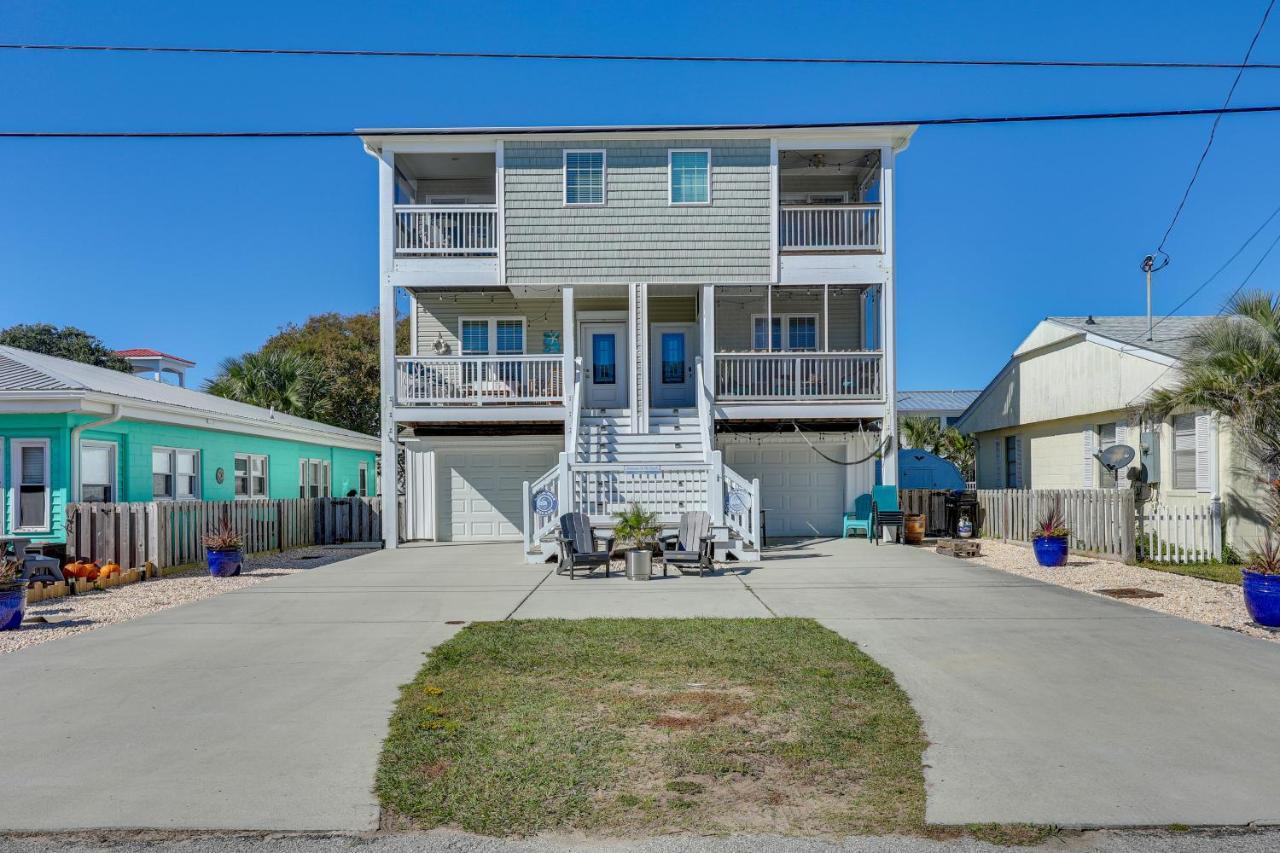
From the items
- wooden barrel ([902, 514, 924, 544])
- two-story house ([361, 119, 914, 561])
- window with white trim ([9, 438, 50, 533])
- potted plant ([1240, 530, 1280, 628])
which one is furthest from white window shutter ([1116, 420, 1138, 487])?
window with white trim ([9, 438, 50, 533])

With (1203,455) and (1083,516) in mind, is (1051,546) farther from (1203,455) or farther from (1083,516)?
(1203,455)

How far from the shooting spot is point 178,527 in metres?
14.7

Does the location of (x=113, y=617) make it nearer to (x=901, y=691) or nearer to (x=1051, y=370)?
(x=901, y=691)

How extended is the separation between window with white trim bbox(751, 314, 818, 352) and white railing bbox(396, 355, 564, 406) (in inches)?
200

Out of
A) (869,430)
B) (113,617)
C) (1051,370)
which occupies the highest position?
(1051,370)

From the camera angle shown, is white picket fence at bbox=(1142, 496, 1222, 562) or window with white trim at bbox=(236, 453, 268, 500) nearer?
white picket fence at bbox=(1142, 496, 1222, 562)

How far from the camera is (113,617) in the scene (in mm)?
10070

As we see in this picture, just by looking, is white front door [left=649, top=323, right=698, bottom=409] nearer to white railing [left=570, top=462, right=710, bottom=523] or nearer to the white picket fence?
white railing [left=570, top=462, right=710, bottom=523]

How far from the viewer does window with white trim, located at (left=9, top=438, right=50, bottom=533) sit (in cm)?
1479

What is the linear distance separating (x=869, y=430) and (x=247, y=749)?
53.8 ft

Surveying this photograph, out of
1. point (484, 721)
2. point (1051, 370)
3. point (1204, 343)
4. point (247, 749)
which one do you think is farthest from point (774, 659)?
point (1051, 370)

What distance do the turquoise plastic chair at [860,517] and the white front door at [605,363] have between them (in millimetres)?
5678

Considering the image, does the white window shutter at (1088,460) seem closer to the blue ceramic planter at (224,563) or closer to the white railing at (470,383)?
the white railing at (470,383)

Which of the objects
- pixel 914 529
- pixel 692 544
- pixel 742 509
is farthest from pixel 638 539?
pixel 914 529
